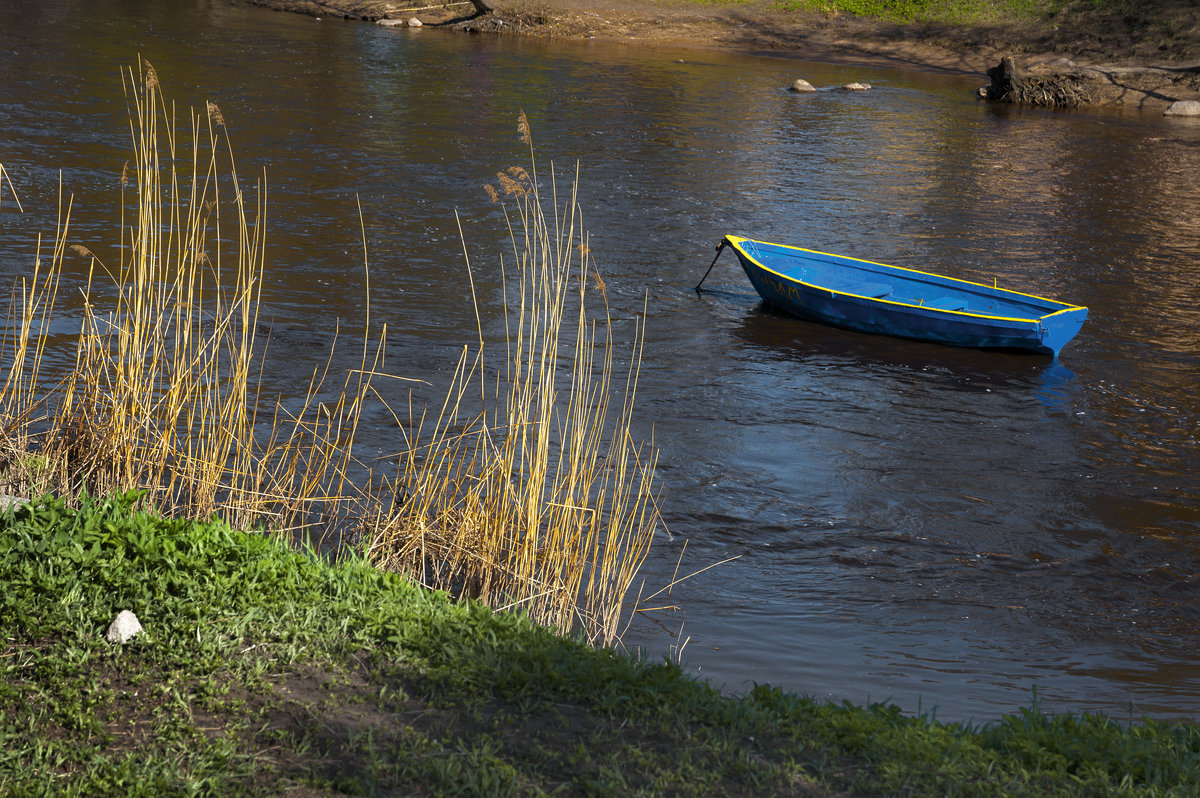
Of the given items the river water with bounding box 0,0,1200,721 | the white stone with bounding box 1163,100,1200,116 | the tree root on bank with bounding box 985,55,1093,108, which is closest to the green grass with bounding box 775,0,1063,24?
the tree root on bank with bounding box 985,55,1093,108

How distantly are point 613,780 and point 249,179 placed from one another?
44.9 ft

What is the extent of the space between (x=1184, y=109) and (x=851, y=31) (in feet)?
38.5

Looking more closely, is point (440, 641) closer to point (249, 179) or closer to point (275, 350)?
point (275, 350)

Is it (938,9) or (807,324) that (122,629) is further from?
(938,9)

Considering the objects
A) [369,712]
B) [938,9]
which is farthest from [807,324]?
[938,9]

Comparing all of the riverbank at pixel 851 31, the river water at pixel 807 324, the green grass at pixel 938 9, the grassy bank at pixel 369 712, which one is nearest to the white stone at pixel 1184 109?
the river water at pixel 807 324

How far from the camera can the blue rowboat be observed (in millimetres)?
10641

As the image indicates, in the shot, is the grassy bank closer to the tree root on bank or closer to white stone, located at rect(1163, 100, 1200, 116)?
the tree root on bank

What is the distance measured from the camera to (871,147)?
21.6 m

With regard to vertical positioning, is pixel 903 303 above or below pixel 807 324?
above

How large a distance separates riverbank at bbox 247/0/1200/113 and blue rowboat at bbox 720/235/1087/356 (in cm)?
2083

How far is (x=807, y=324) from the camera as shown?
11875 millimetres

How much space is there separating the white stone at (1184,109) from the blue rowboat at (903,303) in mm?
19093

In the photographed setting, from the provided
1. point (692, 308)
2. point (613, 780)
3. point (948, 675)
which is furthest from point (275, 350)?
point (613, 780)
